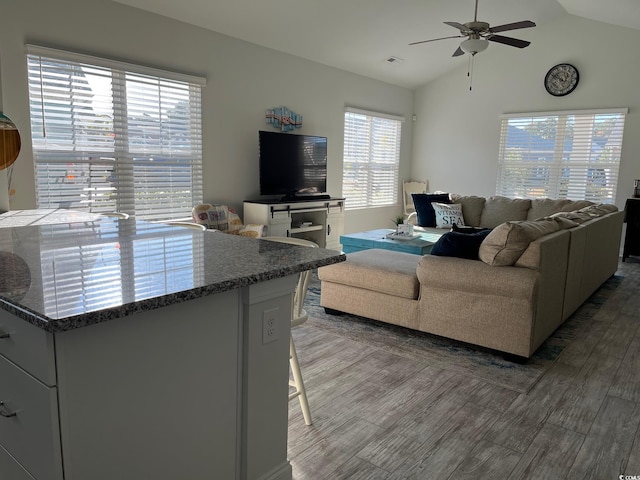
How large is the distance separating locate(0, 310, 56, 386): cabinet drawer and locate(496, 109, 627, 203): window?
7527mm

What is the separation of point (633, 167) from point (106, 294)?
740 centimetres

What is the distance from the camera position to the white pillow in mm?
6223

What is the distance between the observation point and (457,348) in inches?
132

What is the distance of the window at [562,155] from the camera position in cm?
687

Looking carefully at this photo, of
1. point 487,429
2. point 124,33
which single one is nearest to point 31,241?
point 487,429

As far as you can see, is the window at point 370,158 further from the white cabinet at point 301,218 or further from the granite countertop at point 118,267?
the granite countertop at point 118,267

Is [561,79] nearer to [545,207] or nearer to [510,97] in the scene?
[510,97]

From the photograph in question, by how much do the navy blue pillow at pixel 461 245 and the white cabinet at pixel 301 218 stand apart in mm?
2475

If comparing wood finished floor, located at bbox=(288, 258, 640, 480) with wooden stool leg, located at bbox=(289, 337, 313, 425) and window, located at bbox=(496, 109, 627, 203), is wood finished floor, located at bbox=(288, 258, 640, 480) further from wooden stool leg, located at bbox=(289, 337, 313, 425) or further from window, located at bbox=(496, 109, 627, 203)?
window, located at bbox=(496, 109, 627, 203)

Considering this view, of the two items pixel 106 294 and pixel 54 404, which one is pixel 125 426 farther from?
pixel 106 294

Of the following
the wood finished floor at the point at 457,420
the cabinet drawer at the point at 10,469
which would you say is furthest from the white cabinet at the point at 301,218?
the cabinet drawer at the point at 10,469

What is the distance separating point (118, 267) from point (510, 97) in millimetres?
7352

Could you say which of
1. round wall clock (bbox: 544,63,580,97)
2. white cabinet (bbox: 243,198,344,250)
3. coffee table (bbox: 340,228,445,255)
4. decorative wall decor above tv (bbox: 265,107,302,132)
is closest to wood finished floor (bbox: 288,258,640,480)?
coffee table (bbox: 340,228,445,255)

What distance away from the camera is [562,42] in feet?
22.8
